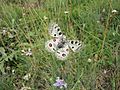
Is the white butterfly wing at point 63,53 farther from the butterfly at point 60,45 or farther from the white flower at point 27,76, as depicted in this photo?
the white flower at point 27,76

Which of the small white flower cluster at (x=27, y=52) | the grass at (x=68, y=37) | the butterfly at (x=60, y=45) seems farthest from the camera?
the small white flower cluster at (x=27, y=52)

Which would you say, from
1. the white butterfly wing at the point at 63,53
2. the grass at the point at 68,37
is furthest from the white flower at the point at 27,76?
the white butterfly wing at the point at 63,53

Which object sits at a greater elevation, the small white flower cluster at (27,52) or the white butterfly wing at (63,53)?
the white butterfly wing at (63,53)

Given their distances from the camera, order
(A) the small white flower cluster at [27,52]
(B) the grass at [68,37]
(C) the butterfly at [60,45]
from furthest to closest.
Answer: (A) the small white flower cluster at [27,52]
(B) the grass at [68,37]
(C) the butterfly at [60,45]

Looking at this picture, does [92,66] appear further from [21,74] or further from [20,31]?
[20,31]

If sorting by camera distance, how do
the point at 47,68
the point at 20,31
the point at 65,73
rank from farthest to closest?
the point at 20,31 → the point at 47,68 → the point at 65,73

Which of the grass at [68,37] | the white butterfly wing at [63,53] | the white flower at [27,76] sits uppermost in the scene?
the white butterfly wing at [63,53]

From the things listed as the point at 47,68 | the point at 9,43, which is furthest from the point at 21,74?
the point at 9,43

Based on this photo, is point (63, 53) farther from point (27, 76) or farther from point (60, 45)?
point (27, 76)
